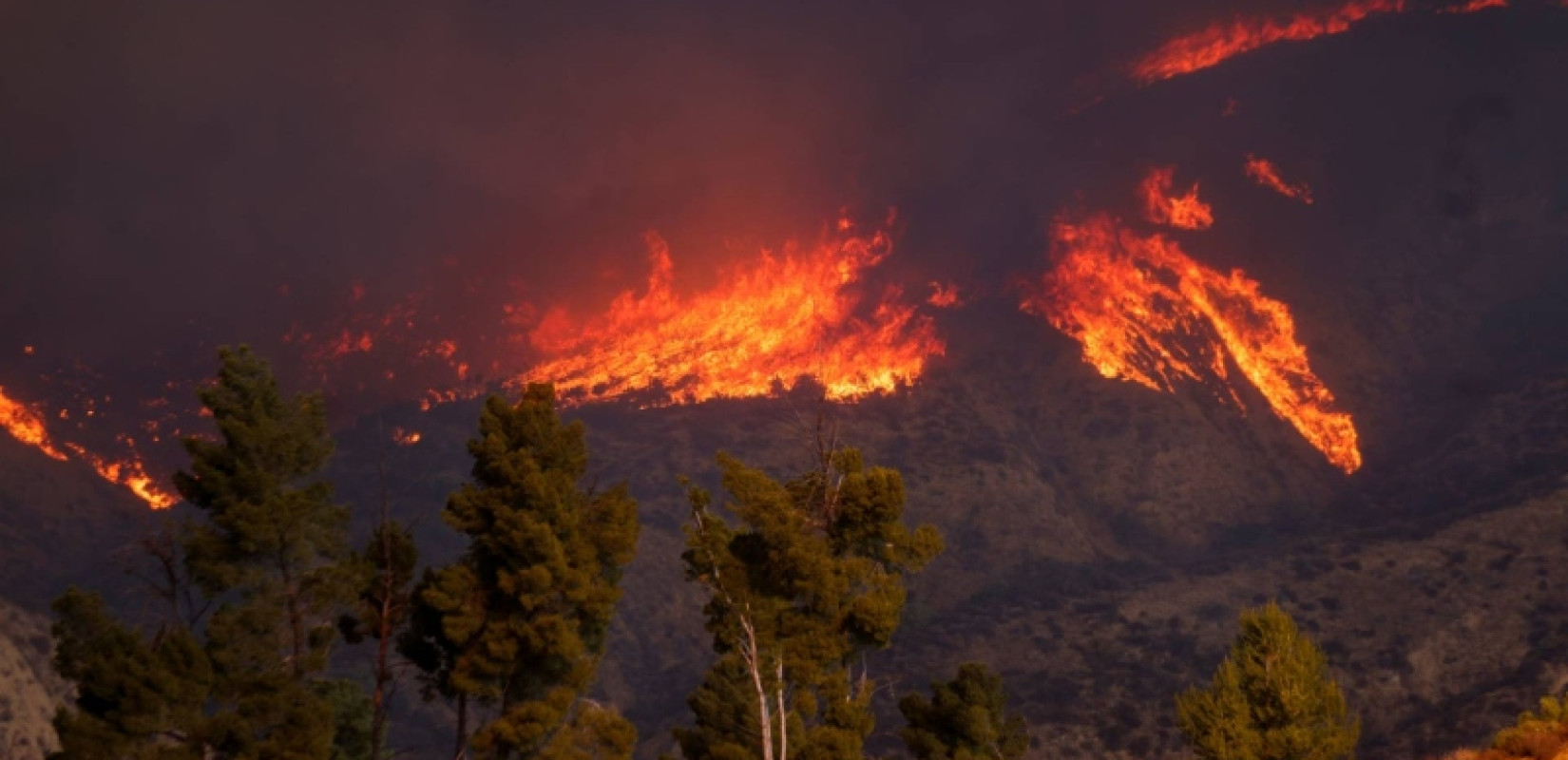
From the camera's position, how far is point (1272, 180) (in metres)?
164

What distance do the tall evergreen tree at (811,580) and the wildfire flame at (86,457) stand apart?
159980mm

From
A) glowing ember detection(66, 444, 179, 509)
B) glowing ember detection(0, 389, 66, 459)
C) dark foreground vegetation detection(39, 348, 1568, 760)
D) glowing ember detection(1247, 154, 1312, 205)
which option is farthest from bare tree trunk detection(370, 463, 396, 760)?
glowing ember detection(1247, 154, 1312, 205)

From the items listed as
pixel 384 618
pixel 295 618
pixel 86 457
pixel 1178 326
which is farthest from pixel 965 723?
pixel 86 457

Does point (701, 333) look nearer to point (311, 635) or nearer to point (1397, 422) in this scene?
point (1397, 422)

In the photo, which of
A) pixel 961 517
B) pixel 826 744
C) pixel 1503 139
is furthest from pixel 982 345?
pixel 826 744

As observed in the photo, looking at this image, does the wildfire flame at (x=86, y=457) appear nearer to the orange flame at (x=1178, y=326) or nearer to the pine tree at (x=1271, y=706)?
the orange flame at (x=1178, y=326)

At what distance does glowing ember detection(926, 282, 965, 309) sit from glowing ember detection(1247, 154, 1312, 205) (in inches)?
2326

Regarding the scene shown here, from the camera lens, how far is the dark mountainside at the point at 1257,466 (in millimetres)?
72062

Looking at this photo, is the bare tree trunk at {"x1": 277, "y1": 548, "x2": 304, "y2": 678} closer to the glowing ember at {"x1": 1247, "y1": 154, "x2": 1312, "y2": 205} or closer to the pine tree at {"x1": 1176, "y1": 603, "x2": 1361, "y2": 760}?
the pine tree at {"x1": 1176, "y1": 603, "x2": 1361, "y2": 760}

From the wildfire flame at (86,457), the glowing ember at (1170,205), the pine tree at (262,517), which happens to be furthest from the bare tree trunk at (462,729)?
the glowing ember at (1170,205)

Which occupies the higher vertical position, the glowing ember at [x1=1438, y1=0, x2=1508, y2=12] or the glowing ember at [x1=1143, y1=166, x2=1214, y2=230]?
the glowing ember at [x1=1438, y1=0, x2=1508, y2=12]

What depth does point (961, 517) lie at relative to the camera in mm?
108312

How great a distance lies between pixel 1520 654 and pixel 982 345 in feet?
291

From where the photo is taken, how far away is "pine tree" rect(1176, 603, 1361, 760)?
26.5m
